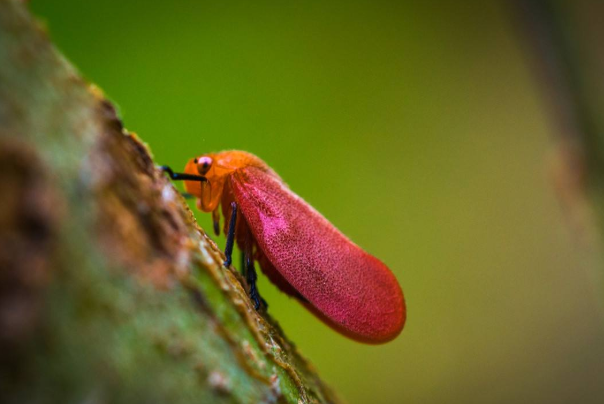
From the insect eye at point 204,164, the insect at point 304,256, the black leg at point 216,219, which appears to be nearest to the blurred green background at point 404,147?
the black leg at point 216,219

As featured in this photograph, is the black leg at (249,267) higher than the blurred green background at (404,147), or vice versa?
the blurred green background at (404,147)

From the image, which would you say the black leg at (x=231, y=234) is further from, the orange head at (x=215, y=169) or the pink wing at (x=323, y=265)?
the orange head at (x=215, y=169)

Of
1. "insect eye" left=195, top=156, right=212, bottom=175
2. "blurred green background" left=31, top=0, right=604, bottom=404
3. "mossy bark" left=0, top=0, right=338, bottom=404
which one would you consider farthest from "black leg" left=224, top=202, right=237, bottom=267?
"blurred green background" left=31, top=0, right=604, bottom=404

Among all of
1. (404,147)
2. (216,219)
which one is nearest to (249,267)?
(216,219)

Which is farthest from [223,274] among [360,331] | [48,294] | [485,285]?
[485,285]

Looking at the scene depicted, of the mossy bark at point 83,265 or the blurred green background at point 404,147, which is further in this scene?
the blurred green background at point 404,147

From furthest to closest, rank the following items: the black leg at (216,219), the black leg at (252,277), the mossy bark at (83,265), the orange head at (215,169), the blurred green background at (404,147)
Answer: the blurred green background at (404,147) < the black leg at (216,219) < the orange head at (215,169) < the black leg at (252,277) < the mossy bark at (83,265)

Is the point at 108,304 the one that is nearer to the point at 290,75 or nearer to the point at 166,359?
the point at 166,359
